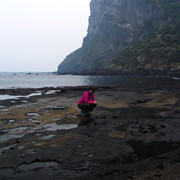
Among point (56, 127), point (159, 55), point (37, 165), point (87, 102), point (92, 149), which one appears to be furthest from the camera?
point (159, 55)

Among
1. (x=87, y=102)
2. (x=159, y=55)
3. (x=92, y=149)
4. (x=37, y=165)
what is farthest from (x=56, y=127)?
(x=159, y=55)

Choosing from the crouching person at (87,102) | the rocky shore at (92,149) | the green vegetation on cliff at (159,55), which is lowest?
the rocky shore at (92,149)

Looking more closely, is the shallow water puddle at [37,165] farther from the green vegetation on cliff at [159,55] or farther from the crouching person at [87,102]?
the green vegetation on cliff at [159,55]

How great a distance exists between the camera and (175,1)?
552 feet

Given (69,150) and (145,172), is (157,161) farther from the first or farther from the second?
(69,150)

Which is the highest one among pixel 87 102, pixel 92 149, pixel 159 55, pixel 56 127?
pixel 159 55

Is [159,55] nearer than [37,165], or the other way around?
[37,165]

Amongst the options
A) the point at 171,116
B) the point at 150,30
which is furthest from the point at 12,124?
the point at 150,30

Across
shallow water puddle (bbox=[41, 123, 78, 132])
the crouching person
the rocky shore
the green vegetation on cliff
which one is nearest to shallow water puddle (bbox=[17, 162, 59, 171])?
the rocky shore

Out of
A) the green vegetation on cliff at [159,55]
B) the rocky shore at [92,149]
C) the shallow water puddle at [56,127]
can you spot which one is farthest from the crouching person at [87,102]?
the green vegetation on cliff at [159,55]

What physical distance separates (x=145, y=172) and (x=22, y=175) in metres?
3.92

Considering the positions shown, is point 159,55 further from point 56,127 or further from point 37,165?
point 37,165

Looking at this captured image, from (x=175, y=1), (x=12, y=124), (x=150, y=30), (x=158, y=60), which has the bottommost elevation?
(x=12, y=124)

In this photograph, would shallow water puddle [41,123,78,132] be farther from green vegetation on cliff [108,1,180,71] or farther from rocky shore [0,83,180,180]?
green vegetation on cliff [108,1,180,71]
